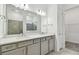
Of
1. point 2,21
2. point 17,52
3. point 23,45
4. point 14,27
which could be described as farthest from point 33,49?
point 2,21

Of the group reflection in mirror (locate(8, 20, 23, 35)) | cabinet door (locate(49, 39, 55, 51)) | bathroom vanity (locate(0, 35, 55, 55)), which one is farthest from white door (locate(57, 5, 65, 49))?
reflection in mirror (locate(8, 20, 23, 35))

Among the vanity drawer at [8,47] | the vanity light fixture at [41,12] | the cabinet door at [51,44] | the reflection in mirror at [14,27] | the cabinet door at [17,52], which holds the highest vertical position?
the vanity light fixture at [41,12]

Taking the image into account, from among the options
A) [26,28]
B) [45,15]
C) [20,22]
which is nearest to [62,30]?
[45,15]

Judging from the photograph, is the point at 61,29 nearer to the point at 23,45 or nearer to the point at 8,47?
the point at 23,45

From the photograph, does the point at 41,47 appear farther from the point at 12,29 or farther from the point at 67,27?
the point at 67,27

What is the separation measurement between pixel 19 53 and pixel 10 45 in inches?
9.4

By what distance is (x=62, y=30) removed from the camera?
9.86 ft

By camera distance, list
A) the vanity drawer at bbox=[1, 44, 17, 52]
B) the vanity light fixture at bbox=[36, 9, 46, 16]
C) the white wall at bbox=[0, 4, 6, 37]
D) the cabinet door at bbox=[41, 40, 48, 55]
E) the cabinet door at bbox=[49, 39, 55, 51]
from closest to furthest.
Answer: the vanity drawer at bbox=[1, 44, 17, 52], the white wall at bbox=[0, 4, 6, 37], the cabinet door at bbox=[41, 40, 48, 55], the vanity light fixture at bbox=[36, 9, 46, 16], the cabinet door at bbox=[49, 39, 55, 51]

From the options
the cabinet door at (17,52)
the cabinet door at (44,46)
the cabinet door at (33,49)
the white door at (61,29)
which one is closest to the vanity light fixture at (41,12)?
the white door at (61,29)

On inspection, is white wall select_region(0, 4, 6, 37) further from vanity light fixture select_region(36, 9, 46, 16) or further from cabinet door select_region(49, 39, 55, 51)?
cabinet door select_region(49, 39, 55, 51)

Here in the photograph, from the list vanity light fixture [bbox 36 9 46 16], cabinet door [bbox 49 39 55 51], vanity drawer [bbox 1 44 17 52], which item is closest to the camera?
vanity drawer [bbox 1 44 17 52]

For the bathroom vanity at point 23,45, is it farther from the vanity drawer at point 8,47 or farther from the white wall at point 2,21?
the white wall at point 2,21

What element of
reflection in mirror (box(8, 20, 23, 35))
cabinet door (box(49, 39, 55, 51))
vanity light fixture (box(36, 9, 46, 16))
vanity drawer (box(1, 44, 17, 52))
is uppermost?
vanity light fixture (box(36, 9, 46, 16))

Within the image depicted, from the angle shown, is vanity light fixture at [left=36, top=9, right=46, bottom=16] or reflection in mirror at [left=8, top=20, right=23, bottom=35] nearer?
reflection in mirror at [left=8, top=20, right=23, bottom=35]
